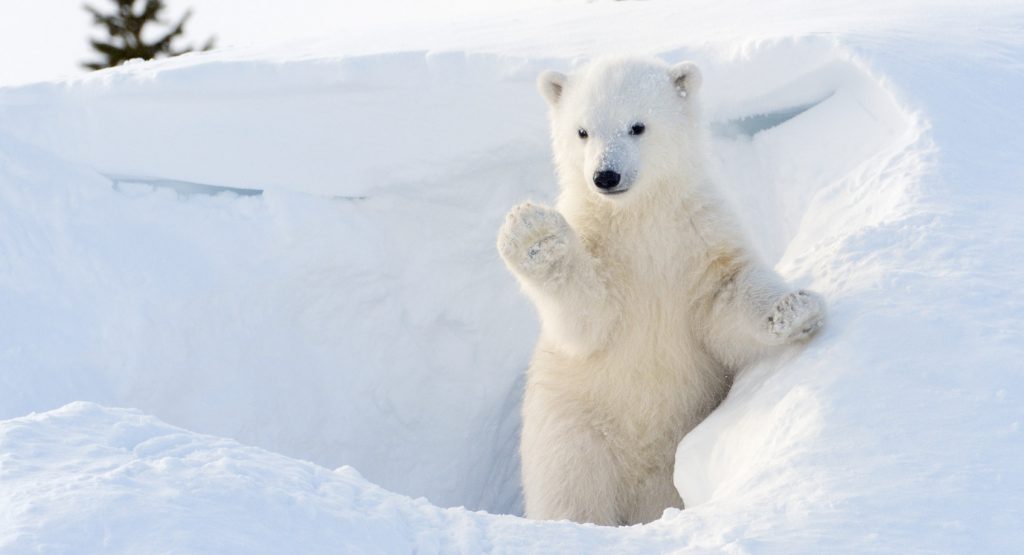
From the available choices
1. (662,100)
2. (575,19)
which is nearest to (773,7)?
(575,19)

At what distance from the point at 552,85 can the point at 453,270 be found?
1548 mm

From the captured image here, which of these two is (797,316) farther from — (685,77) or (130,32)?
(130,32)

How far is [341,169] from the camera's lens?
496 centimetres

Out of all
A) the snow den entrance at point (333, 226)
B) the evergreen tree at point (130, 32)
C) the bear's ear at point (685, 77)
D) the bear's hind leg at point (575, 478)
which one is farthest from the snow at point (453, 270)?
the evergreen tree at point (130, 32)

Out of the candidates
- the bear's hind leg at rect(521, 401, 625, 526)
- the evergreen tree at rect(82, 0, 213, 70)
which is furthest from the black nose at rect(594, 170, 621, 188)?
the evergreen tree at rect(82, 0, 213, 70)

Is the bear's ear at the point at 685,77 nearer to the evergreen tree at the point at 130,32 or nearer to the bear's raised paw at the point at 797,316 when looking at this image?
the bear's raised paw at the point at 797,316

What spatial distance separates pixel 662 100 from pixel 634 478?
140cm

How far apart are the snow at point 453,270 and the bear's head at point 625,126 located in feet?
2.06

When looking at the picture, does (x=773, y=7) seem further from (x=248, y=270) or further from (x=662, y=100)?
(x=248, y=270)

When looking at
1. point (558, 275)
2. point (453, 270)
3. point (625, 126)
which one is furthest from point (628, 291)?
point (453, 270)

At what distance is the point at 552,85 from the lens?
397 centimetres

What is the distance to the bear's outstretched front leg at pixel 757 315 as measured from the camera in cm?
317

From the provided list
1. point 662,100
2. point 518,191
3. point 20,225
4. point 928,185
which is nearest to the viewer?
point 928,185

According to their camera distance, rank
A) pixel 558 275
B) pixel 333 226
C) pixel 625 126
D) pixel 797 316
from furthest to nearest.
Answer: pixel 333 226 < pixel 625 126 < pixel 558 275 < pixel 797 316
